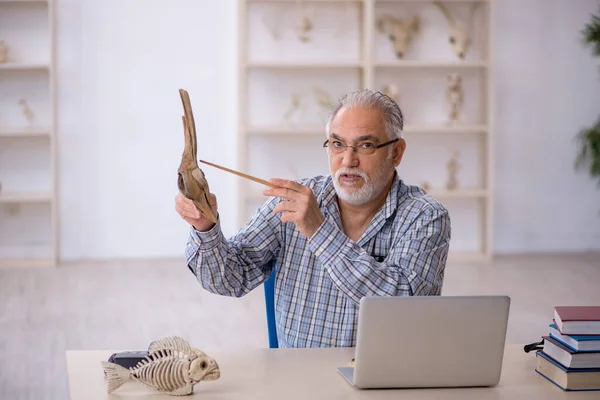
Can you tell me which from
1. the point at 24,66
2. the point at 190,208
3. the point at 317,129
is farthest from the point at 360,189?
the point at 24,66

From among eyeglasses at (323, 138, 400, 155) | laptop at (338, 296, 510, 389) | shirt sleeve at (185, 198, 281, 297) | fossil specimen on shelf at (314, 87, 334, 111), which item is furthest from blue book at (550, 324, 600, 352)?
fossil specimen on shelf at (314, 87, 334, 111)

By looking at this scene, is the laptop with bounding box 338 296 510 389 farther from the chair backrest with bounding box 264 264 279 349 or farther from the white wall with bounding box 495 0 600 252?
the white wall with bounding box 495 0 600 252

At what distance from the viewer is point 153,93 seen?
20.8ft

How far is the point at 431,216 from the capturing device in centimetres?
227

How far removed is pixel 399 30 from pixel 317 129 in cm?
99

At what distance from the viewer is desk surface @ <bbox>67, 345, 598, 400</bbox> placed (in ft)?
5.53

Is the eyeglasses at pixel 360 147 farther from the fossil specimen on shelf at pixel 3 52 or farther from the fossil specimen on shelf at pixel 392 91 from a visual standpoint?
the fossil specimen on shelf at pixel 3 52

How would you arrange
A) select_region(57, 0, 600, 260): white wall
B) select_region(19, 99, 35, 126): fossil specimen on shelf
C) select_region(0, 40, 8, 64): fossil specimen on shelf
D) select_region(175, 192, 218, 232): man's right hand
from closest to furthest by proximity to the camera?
select_region(175, 192, 218, 232): man's right hand, select_region(0, 40, 8, 64): fossil specimen on shelf, select_region(19, 99, 35, 126): fossil specimen on shelf, select_region(57, 0, 600, 260): white wall

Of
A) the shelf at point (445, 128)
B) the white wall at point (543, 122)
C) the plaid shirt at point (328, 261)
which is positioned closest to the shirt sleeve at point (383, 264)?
the plaid shirt at point (328, 261)

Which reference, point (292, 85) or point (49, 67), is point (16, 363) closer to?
point (49, 67)

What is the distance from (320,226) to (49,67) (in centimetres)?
436

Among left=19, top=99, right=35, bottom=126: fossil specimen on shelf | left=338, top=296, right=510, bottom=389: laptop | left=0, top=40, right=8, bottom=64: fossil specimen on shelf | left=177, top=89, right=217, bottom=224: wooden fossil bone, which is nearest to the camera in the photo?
left=338, top=296, right=510, bottom=389: laptop

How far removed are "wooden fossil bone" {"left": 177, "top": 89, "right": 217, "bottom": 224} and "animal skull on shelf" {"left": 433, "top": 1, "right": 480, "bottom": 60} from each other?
4.78 m

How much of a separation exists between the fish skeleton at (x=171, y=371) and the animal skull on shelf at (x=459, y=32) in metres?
5.15
